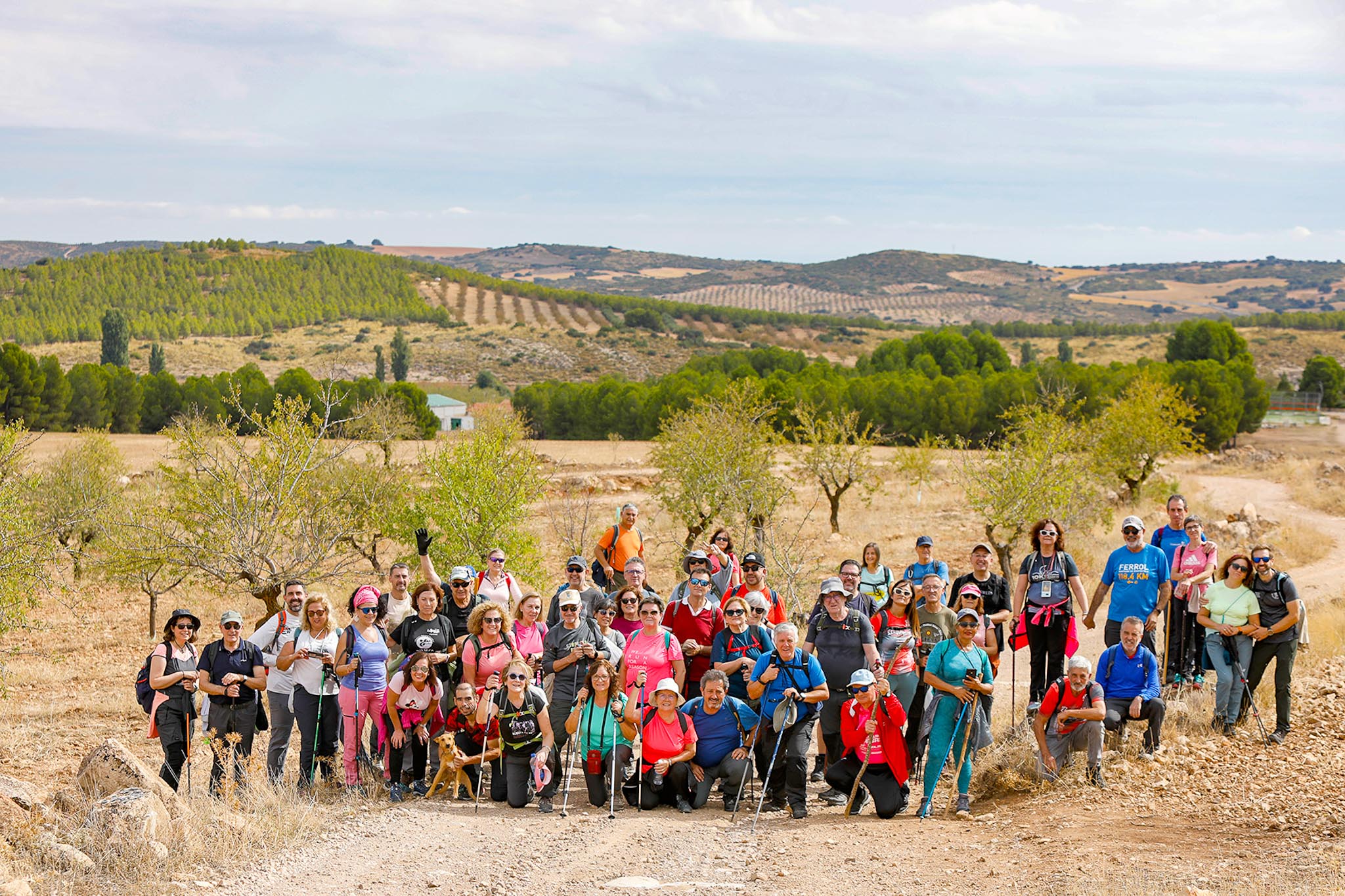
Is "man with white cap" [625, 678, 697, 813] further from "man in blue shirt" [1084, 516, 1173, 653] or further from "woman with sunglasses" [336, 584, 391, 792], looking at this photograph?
"man in blue shirt" [1084, 516, 1173, 653]

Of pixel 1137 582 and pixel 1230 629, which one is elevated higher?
pixel 1137 582

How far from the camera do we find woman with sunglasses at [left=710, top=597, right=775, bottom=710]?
9453 millimetres

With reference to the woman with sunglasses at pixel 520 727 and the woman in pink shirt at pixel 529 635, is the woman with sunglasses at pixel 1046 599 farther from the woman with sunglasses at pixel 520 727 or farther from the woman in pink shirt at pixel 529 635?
the woman with sunglasses at pixel 520 727

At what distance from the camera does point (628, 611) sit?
9.70 m

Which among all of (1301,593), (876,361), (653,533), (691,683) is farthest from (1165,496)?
(876,361)

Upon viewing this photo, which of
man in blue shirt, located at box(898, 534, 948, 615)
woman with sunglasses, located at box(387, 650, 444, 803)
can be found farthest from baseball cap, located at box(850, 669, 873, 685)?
woman with sunglasses, located at box(387, 650, 444, 803)

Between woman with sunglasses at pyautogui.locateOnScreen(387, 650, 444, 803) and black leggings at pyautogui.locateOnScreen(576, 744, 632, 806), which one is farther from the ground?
woman with sunglasses at pyautogui.locateOnScreen(387, 650, 444, 803)

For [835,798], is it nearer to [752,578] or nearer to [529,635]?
[752,578]

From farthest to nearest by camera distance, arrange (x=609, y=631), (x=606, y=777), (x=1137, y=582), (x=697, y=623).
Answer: (x=1137, y=582)
(x=697, y=623)
(x=609, y=631)
(x=606, y=777)

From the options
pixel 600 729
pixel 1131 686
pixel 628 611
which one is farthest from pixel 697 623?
pixel 1131 686

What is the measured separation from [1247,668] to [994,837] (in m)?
3.85

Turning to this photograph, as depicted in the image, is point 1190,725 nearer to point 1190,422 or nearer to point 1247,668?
point 1247,668

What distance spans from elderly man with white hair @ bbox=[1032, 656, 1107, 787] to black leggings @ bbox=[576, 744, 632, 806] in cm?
368

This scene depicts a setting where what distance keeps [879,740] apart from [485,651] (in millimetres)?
3438
